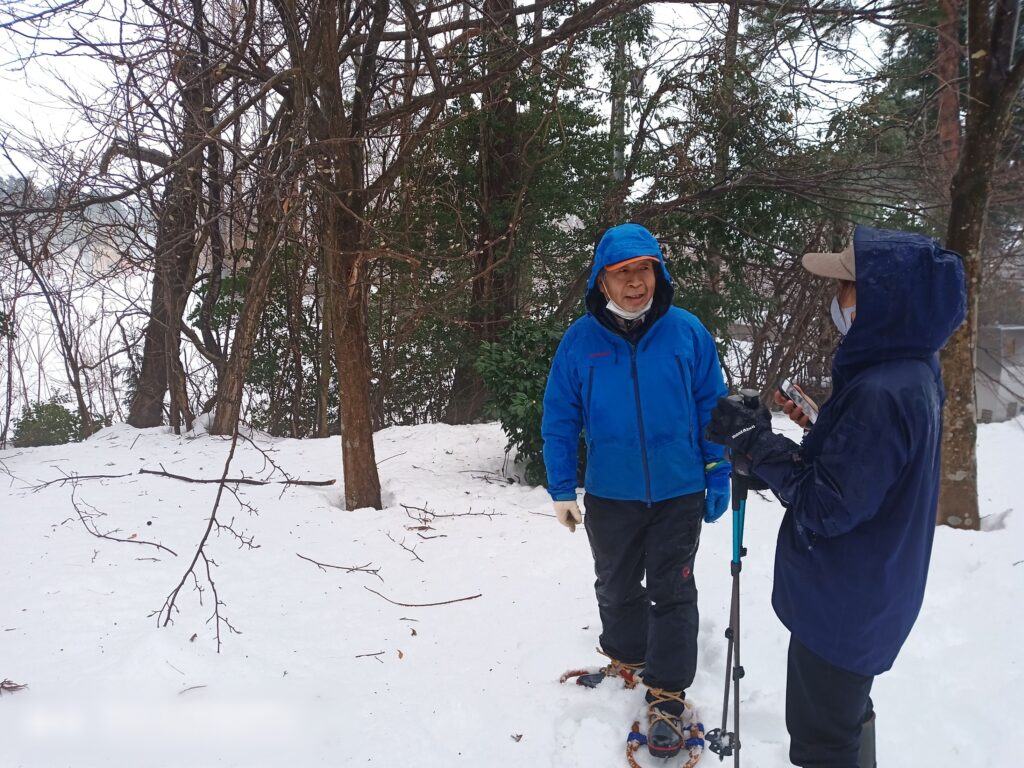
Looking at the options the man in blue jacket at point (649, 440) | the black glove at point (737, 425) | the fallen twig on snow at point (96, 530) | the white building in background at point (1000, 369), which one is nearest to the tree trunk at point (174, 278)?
the fallen twig on snow at point (96, 530)

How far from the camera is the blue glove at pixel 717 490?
8.20 ft

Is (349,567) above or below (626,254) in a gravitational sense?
below

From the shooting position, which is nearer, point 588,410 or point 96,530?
point 588,410

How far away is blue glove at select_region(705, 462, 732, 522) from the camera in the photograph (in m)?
2.50

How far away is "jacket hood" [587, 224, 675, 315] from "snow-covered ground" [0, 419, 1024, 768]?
1.65 m

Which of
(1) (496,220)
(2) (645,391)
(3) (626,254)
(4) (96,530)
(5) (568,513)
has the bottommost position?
(4) (96,530)

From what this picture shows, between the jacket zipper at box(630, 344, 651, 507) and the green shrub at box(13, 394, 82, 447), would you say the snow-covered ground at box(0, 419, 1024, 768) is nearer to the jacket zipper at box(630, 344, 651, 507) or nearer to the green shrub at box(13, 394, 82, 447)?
the jacket zipper at box(630, 344, 651, 507)

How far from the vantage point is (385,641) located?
130 inches

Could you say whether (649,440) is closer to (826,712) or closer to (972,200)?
(826,712)

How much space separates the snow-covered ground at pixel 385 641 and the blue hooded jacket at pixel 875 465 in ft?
3.03

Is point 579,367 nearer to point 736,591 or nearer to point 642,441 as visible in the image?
point 642,441

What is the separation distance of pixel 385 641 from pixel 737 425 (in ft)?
7.32

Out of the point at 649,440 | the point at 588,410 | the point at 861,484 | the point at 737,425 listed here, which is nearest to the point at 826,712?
the point at 861,484

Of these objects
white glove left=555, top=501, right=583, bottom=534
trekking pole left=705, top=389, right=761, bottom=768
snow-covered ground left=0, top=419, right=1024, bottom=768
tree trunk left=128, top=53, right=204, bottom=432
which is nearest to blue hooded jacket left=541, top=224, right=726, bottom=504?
white glove left=555, top=501, right=583, bottom=534
